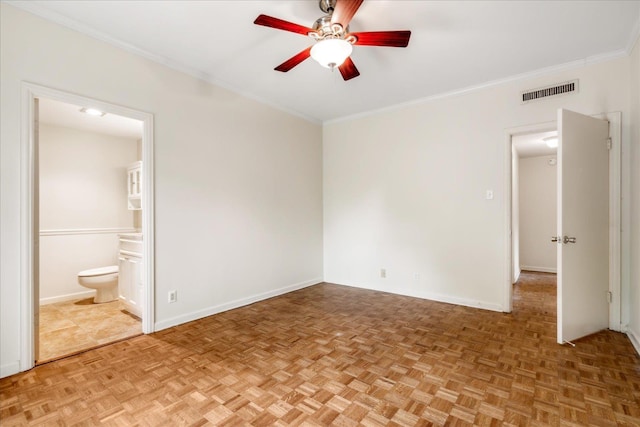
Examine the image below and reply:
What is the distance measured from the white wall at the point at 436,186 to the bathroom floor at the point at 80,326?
9.54ft

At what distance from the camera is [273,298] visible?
4.10m

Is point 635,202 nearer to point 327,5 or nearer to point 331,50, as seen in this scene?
point 331,50

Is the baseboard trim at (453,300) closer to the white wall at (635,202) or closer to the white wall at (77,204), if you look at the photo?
the white wall at (635,202)

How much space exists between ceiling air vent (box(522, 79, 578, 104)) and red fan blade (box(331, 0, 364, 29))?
2.46 meters

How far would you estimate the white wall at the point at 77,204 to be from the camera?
159 inches

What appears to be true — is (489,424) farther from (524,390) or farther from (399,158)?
(399,158)

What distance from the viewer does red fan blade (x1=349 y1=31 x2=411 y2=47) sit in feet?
6.63

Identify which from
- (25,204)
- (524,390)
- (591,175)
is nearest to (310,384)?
(524,390)

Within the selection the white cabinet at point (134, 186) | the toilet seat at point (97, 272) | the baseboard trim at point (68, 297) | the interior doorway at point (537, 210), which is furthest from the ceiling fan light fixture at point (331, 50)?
the interior doorway at point (537, 210)

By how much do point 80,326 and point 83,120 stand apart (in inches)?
101

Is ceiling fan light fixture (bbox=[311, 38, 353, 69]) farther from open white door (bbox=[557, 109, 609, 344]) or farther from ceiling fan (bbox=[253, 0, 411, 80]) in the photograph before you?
open white door (bbox=[557, 109, 609, 344])

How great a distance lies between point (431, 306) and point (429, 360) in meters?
A: 1.43

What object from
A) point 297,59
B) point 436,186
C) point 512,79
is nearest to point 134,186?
point 297,59

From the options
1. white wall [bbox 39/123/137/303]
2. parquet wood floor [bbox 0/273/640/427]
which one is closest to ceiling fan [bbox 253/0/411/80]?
parquet wood floor [bbox 0/273/640/427]
